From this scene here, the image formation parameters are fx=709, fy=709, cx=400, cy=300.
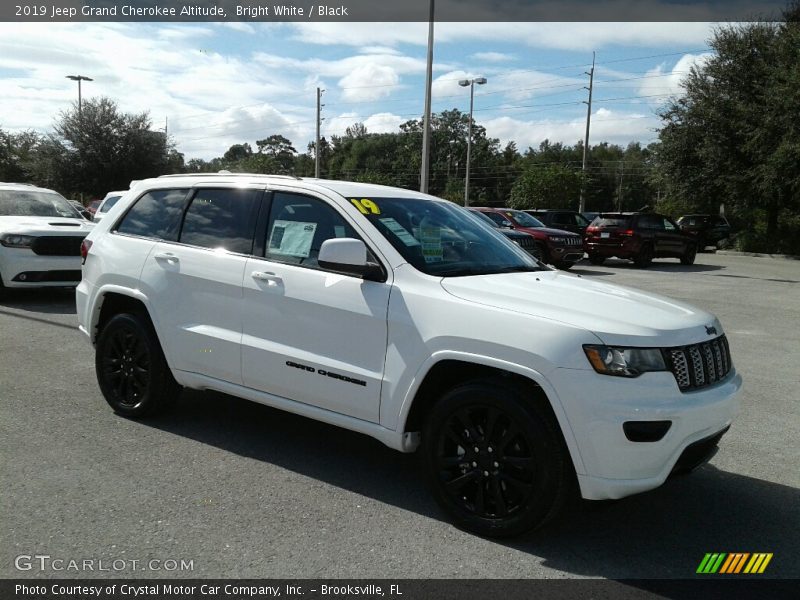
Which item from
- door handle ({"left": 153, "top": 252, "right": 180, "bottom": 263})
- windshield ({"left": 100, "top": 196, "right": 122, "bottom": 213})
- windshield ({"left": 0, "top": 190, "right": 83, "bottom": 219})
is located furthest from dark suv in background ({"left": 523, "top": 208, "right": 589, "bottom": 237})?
door handle ({"left": 153, "top": 252, "right": 180, "bottom": 263})

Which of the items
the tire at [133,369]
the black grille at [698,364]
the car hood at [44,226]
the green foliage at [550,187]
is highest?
the green foliage at [550,187]

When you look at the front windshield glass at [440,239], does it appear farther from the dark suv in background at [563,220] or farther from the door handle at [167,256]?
the dark suv in background at [563,220]

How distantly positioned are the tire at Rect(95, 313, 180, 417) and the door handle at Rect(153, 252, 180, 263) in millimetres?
474

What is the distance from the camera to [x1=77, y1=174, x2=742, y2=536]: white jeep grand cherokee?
3.26 m

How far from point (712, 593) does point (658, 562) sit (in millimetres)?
296

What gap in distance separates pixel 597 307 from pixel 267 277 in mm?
1966

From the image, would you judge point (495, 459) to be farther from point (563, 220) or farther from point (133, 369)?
point (563, 220)

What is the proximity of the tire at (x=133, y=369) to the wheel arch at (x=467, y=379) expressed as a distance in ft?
7.02

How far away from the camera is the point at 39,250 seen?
10.4 m

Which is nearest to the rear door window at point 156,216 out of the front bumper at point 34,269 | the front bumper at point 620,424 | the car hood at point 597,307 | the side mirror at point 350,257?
the side mirror at point 350,257

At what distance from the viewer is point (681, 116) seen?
32625 millimetres

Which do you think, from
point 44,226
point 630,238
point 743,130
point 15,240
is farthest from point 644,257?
point 15,240

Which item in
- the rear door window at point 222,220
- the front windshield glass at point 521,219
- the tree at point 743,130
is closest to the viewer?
the rear door window at point 222,220

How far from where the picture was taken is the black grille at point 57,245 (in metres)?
10.4
